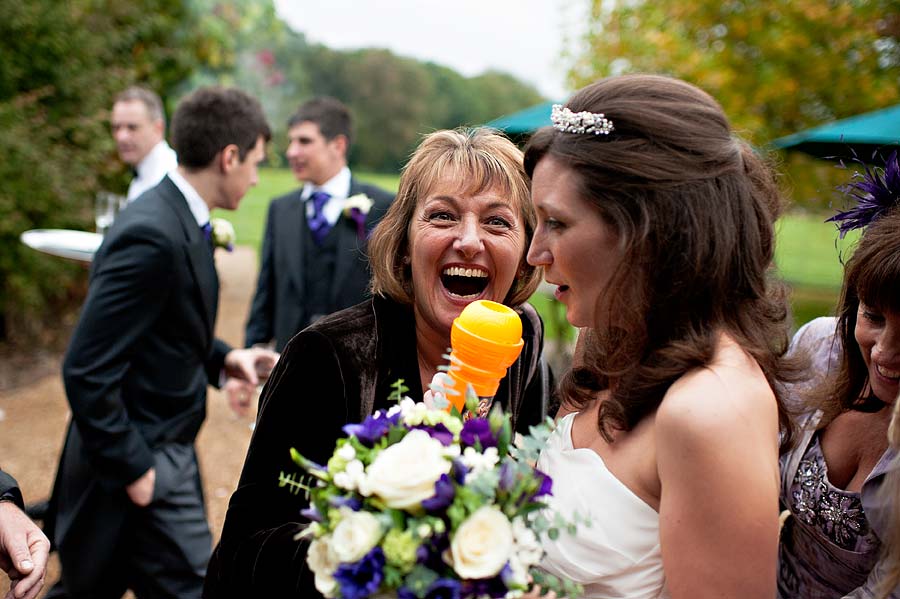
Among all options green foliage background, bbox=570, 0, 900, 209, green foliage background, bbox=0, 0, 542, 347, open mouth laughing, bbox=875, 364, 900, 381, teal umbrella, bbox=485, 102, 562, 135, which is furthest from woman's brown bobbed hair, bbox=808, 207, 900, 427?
green foliage background, bbox=570, 0, 900, 209

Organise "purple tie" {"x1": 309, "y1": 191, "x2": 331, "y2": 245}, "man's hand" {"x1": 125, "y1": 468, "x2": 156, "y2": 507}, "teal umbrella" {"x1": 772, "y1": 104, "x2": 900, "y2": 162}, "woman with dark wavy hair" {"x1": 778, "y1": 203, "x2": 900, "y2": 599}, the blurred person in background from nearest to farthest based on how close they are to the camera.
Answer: "woman with dark wavy hair" {"x1": 778, "y1": 203, "x2": 900, "y2": 599}, "man's hand" {"x1": 125, "y1": 468, "x2": 156, "y2": 507}, "purple tie" {"x1": 309, "y1": 191, "x2": 331, "y2": 245}, "teal umbrella" {"x1": 772, "y1": 104, "x2": 900, "y2": 162}, the blurred person in background

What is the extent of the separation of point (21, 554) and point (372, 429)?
1.36m

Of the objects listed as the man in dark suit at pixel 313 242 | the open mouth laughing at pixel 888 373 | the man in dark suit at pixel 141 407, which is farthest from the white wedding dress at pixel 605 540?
the man in dark suit at pixel 313 242

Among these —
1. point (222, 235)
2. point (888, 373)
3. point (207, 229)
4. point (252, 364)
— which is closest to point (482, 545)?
point (888, 373)

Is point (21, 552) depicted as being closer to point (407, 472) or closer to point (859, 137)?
point (407, 472)

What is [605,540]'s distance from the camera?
6.29ft

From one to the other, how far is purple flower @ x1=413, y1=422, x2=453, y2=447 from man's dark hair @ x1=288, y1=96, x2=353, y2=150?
5.20 m

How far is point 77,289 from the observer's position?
10461 millimetres

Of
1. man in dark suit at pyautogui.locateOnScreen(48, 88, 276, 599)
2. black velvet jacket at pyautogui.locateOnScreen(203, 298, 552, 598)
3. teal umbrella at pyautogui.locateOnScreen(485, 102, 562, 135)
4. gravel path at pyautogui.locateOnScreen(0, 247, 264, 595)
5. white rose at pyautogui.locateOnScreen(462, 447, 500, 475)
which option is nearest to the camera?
white rose at pyautogui.locateOnScreen(462, 447, 500, 475)

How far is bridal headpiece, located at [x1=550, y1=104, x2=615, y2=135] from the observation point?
1926mm

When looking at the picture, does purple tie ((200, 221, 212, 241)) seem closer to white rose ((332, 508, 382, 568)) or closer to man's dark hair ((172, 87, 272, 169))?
man's dark hair ((172, 87, 272, 169))

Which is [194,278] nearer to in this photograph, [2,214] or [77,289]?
[2,214]

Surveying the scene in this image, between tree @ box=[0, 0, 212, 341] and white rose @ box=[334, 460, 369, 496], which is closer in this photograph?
white rose @ box=[334, 460, 369, 496]

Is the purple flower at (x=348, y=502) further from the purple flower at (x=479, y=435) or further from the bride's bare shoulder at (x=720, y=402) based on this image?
the bride's bare shoulder at (x=720, y=402)
